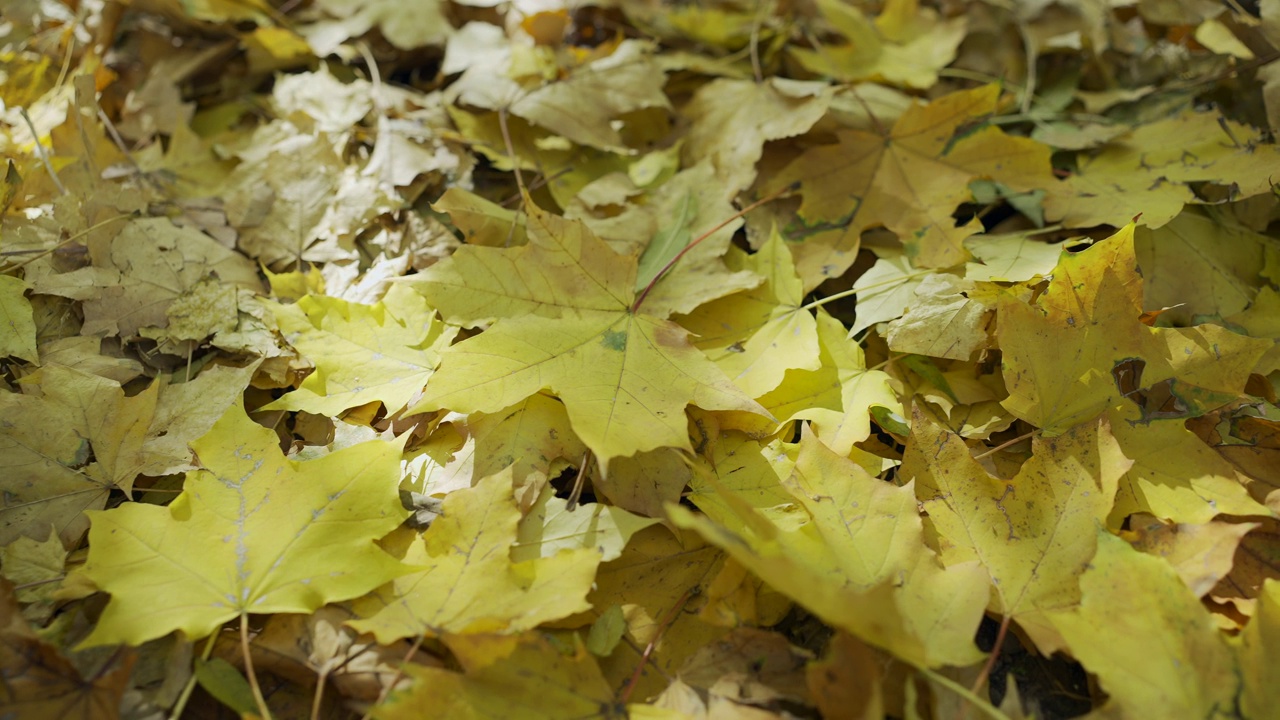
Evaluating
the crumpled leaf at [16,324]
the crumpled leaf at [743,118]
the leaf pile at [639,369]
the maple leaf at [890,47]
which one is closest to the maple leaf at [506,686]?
the leaf pile at [639,369]

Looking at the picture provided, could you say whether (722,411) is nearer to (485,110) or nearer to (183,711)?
(183,711)

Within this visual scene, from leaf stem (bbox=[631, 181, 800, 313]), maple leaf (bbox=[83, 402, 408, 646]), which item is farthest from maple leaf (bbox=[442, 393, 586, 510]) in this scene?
leaf stem (bbox=[631, 181, 800, 313])

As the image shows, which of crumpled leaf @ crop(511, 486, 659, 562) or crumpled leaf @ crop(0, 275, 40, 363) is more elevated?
crumpled leaf @ crop(0, 275, 40, 363)

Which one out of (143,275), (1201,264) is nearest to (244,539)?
(143,275)

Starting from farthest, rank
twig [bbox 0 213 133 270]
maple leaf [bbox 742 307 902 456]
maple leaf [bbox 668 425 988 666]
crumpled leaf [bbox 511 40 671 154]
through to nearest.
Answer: crumpled leaf [bbox 511 40 671 154] < twig [bbox 0 213 133 270] < maple leaf [bbox 742 307 902 456] < maple leaf [bbox 668 425 988 666]

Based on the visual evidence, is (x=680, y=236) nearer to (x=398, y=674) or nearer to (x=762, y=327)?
(x=762, y=327)

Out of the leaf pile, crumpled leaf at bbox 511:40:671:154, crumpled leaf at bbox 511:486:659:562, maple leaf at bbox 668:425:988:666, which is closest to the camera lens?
maple leaf at bbox 668:425:988:666

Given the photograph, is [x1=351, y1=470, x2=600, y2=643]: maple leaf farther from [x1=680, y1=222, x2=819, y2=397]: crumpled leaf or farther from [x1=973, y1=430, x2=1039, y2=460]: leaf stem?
[x1=973, y1=430, x2=1039, y2=460]: leaf stem

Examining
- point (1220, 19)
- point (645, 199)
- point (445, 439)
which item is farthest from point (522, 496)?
point (1220, 19)

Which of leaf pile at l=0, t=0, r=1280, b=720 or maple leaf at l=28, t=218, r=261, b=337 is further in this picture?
maple leaf at l=28, t=218, r=261, b=337
